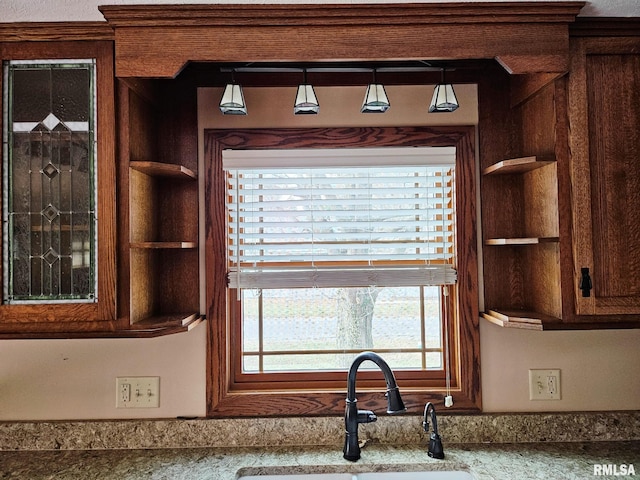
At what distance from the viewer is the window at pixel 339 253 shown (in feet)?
5.32

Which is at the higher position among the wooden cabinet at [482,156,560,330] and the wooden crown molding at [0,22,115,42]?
the wooden crown molding at [0,22,115,42]

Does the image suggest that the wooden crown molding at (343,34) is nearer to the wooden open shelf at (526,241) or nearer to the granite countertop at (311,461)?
the wooden open shelf at (526,241)

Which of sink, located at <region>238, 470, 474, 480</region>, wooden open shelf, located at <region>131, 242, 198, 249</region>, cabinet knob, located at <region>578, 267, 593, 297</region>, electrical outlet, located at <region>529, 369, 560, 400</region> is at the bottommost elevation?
sink, located at <region>238, 470, 474, 480</region>

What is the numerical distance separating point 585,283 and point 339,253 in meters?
0.83

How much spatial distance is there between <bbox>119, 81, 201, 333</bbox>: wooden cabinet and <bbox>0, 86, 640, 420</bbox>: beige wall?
0.55 feet

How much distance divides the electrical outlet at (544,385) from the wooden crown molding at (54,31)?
1.91m

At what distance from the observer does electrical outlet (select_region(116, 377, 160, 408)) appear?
1.58 metres

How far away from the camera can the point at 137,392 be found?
5.20ft

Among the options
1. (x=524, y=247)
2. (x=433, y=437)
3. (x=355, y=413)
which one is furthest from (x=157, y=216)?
(x=524, y=247)

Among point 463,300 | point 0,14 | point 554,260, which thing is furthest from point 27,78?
point 554,260

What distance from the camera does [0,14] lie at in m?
1.33

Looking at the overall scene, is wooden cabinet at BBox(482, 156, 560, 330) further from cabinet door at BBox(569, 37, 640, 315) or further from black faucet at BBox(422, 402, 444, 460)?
black faucet at BBox(422, 402, 444, 460)

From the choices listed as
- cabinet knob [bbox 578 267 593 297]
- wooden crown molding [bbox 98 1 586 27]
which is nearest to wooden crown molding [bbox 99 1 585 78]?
wooden crown molding [bbox 98 1 586 27]

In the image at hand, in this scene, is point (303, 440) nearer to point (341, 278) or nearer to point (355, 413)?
point (355, 413)
